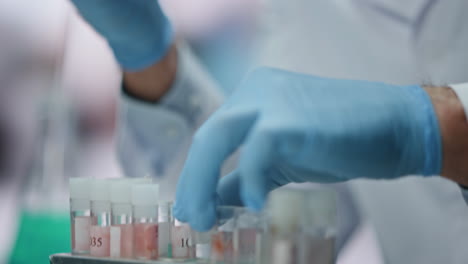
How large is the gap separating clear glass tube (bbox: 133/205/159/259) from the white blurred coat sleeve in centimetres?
88

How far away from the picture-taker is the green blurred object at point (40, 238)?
1693 mm

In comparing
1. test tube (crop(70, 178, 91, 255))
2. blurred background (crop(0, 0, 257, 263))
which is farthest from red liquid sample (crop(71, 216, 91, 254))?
blurred background (crop(0, 0, 257, 263))

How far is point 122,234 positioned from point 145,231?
1.7 inches

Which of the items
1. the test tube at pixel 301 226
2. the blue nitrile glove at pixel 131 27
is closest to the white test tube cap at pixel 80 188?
the test tube at pixel 301 226

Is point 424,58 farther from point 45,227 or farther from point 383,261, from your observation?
point 45,227

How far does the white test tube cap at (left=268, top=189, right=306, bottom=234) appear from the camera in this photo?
0.64m

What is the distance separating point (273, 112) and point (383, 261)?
2.87ft

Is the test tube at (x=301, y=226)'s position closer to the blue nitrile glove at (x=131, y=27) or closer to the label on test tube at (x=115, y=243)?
the label on test tube at (x=115, y=243)

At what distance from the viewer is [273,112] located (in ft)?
2.51

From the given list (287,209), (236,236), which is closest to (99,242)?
(236,236)

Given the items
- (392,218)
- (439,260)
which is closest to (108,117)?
(392,218)

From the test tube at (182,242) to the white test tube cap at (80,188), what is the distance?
0.19 metres

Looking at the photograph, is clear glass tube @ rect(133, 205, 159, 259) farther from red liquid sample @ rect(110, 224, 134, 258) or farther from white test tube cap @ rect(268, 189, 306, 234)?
white test tube cap @ rect(268, 189, 306, 234)

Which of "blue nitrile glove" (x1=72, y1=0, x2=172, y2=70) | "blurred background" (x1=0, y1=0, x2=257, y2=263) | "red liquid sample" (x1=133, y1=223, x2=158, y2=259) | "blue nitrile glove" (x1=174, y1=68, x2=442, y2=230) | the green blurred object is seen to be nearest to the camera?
"blue nitrile glove" (x1=174, y1=68, x2=442, y2=230)
